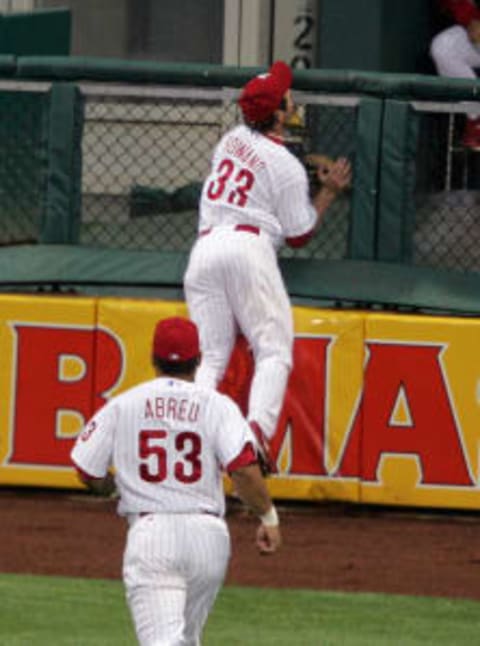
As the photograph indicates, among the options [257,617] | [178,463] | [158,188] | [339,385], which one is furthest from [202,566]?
[158,188]

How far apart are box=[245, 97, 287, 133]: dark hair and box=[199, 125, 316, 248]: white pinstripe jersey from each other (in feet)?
0.28

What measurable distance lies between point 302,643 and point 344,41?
7818 millimetres

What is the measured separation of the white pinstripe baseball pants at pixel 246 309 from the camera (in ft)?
33.6

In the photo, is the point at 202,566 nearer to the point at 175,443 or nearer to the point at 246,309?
the point at 175,443

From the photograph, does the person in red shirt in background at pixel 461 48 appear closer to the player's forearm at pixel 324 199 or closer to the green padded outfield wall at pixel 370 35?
the green padded outfield wall at pixel 370 35

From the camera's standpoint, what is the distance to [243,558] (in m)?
10.4

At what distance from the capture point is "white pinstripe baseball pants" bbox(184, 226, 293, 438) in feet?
33.6

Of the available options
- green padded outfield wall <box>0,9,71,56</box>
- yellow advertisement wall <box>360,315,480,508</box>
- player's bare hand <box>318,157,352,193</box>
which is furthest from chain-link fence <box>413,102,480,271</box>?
green padded outfield wall <box>0,9,71,56</box>

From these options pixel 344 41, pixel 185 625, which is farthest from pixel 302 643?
pixel 344 41

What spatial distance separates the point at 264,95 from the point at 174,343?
10.4 ft

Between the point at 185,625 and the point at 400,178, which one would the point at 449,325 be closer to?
the point at 400,178

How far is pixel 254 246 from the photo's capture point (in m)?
10.3

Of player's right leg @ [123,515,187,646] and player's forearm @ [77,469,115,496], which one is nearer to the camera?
player's right leg @ [123,515,187,646]

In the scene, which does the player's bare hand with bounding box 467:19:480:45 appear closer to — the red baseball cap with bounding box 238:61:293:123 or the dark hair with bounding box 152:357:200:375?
the red baseball cap with bounding box 238:61:293:123
